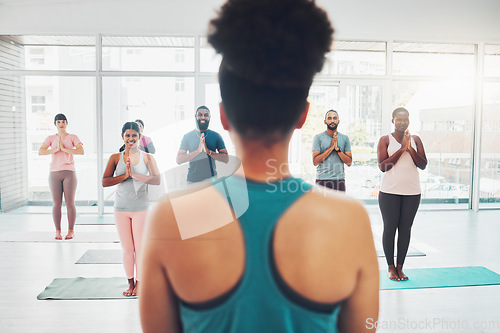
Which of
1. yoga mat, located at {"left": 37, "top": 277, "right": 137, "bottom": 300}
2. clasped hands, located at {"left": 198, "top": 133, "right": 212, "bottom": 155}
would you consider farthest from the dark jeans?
yoga mat, located at {"left": 37, "top": 277, "right": 137, "bottom": 300}

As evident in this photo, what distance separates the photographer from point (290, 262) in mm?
570

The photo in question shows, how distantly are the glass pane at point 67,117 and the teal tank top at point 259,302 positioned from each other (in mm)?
6201

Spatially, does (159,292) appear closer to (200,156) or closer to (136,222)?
(136,222)

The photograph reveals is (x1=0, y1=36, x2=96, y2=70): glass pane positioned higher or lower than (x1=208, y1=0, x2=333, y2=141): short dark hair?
higher

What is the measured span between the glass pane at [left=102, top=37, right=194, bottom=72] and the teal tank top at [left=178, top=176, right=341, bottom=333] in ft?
19.4

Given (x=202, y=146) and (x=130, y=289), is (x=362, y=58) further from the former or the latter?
(x=130, y=289)

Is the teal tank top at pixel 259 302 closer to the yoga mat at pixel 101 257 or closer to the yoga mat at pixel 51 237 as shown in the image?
the yoga mat at pixel 101 257

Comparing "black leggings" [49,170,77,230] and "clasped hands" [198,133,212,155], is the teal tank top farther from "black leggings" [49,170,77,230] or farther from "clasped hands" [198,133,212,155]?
"black leggings" [49,170,77,230]

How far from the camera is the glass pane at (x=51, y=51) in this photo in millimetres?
6152

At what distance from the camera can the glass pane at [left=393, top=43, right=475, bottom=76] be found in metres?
6.58

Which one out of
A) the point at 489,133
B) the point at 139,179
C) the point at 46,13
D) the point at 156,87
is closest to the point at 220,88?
the point at 139,179

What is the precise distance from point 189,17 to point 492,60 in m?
5.06

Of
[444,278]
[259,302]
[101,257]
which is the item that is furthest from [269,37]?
[101,257]

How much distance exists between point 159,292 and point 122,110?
6.00 m
